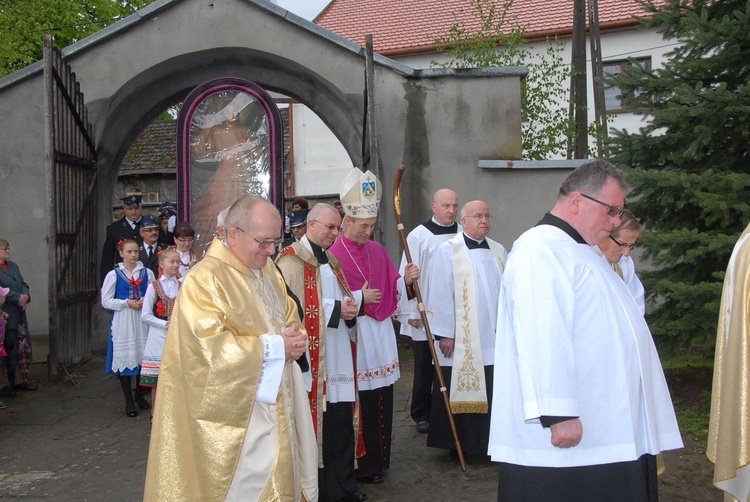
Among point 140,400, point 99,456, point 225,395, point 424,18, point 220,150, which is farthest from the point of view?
point 424,18

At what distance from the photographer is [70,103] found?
30.4ft

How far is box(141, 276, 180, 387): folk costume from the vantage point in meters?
7.08

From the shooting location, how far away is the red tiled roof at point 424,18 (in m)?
21.4

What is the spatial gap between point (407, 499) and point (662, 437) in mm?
2468

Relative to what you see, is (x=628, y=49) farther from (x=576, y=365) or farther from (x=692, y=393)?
(x=576, y=365)

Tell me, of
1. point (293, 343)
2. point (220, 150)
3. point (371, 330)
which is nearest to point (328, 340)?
point (371, 330)

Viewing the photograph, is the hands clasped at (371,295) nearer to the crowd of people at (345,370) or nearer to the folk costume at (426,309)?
the crowd of people at (345,370)

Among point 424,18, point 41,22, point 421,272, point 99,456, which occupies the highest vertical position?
point 424,18

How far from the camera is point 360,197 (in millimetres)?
5379

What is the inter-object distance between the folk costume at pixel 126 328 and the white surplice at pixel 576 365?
5.19 meters

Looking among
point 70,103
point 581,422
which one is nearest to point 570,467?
point 581,422

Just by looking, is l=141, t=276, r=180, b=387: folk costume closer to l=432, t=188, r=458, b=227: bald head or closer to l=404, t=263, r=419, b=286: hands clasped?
l=404, t=263, r=419, b=286: hands clasped

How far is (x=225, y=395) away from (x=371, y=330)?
219cm

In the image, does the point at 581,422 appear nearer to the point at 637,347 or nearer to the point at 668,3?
the point at 637,347
